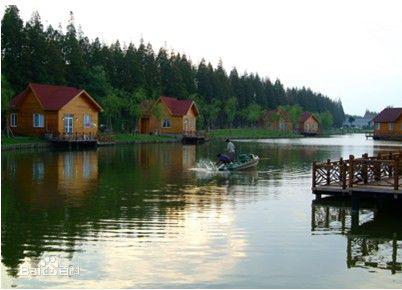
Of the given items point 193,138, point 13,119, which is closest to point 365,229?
point 13,119

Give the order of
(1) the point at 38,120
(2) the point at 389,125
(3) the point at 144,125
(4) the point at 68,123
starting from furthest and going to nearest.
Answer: (2) the point at 389,125 < (3) the point at 144,125 < (4) the point at 68,123 < (1) the point at 38,120

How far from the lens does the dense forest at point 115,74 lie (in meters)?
64.2

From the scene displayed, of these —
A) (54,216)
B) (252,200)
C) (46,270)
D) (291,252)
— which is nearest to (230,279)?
(291,252)

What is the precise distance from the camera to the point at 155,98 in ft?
287

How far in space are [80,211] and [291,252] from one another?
7.83 metres

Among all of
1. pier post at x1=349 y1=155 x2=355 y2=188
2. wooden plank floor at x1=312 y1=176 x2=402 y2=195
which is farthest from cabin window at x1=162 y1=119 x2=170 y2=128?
pier post at x1=349 y1=155 x2=355 y2=188

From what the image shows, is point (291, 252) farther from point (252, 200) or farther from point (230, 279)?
point (252, 200)

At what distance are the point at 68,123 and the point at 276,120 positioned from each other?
267 feet

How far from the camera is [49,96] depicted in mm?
59000

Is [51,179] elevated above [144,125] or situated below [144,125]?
below

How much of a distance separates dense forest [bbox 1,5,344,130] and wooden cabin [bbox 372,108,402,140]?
27813 mm

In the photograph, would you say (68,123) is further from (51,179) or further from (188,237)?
(188,237)

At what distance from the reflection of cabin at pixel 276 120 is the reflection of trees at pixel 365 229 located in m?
112

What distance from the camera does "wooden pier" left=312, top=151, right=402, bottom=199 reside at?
726 inches
